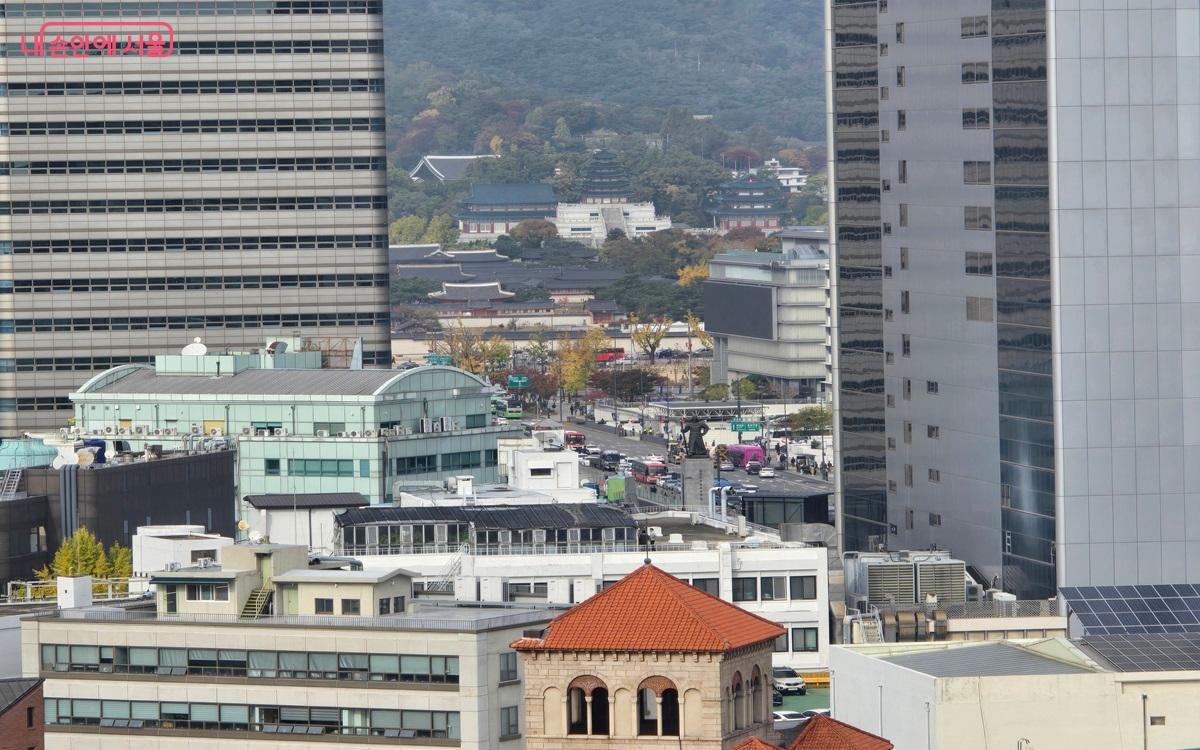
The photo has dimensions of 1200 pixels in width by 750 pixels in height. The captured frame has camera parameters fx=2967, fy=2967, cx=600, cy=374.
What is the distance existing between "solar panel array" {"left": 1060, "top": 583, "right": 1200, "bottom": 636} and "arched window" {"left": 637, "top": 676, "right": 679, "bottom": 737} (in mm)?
53972

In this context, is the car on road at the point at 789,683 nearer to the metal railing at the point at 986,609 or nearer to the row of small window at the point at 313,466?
the metal railing at the point at 986,609

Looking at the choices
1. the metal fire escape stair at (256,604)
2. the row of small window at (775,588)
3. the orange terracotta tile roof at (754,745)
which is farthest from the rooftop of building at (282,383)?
the orange terracotta tile roof at (754,745)

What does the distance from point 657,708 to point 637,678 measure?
3.02 feet

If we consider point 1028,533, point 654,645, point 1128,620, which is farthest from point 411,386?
point 654,645

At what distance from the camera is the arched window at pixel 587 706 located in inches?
2864

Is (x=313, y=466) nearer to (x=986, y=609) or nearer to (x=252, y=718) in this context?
(x=986, y=609)

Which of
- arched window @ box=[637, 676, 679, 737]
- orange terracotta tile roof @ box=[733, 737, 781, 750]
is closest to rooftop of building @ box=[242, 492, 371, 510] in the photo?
arched window @ box=[637, 676, 679, 737]

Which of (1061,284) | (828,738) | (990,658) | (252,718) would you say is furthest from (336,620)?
(1061,284)

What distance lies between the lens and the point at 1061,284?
154 m

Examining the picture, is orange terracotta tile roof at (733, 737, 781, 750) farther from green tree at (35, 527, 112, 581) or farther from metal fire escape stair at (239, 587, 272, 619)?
green tree at (35, 527, 112, 581)

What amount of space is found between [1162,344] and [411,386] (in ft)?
175

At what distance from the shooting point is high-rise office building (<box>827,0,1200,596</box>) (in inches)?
6004

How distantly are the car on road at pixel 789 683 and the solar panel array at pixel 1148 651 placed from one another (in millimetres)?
24654

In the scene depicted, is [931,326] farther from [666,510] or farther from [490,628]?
[490,628]
